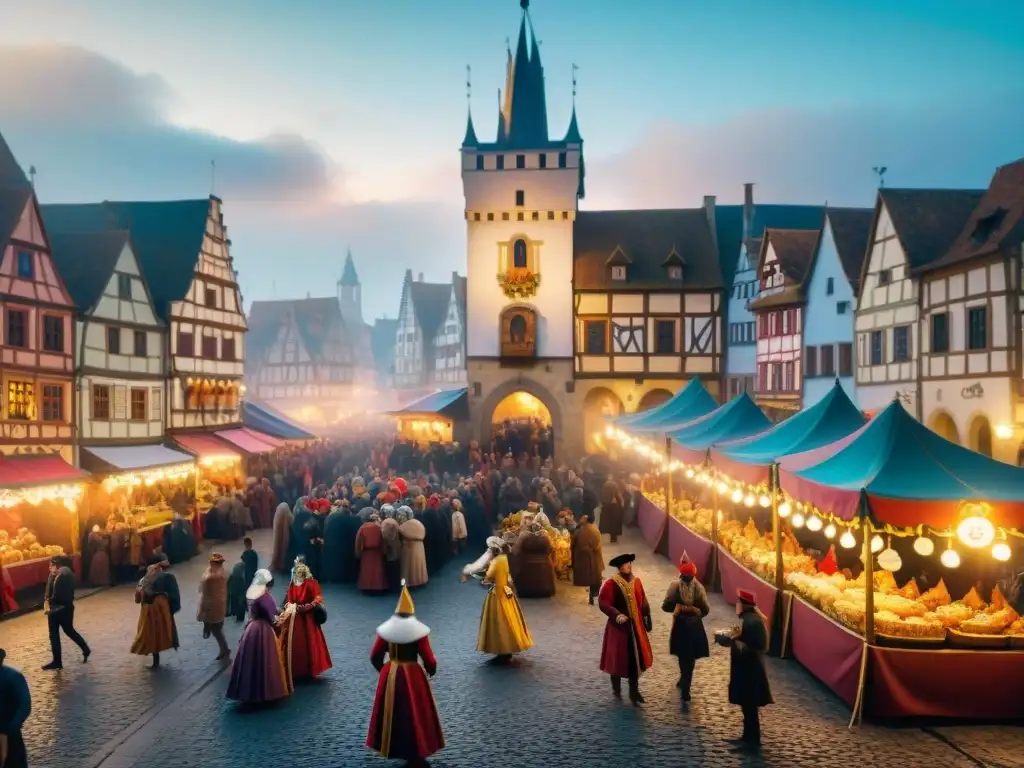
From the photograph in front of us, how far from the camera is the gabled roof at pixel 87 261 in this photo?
25.7m

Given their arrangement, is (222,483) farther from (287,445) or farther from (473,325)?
(473,325)

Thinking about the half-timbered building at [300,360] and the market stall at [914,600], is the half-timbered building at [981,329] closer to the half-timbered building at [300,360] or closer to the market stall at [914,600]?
the market stall at [914,600]

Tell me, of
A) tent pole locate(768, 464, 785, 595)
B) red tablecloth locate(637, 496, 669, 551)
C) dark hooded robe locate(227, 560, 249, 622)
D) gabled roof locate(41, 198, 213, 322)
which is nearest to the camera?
tent pole locate(768, 464, 785, 595)

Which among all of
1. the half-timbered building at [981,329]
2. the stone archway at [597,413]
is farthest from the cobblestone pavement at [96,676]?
the stone archway at [597,413]

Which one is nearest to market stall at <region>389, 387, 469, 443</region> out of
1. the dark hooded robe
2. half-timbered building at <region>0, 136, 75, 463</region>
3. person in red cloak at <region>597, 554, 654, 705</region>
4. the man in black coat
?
half-timbered building at <region>0, 136, 75, 463</region>

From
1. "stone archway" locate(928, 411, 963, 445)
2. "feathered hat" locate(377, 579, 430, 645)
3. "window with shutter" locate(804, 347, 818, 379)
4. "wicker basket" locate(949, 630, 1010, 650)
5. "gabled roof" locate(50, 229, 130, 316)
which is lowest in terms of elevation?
"wicker basket" locate(949, 630, 1010, 650)

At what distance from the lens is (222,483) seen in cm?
3064

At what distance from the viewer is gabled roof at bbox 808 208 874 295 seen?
1216 inches

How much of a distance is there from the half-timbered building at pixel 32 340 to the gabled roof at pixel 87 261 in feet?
4.60

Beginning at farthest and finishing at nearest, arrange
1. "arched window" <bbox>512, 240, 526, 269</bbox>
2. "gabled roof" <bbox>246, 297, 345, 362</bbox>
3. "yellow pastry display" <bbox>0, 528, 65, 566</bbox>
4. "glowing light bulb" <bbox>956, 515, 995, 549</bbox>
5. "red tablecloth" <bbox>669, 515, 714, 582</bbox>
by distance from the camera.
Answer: "gabled roof" <bbox>246, 297, 345, 362</bbox> → "arched window" <bbox>512, 240, 526, 269</bbox> → "yellow pastry display" <bbox>0, 528, 65, 566</bbox> → "red tablecloth" <bbox>669, 515, 714, 582</bbox> → "glowing light bulb" <bbox>956, 515, 995, 549</bbox>

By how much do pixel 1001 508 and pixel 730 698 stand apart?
3.79 metres

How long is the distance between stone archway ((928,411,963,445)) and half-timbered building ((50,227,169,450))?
23.2 meters

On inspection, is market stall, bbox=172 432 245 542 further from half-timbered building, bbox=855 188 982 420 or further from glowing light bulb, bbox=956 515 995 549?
glowing light bulb, bbox=956 515 995 549

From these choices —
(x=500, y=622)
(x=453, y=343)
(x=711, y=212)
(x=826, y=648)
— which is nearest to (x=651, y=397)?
(x=711, y=212)
